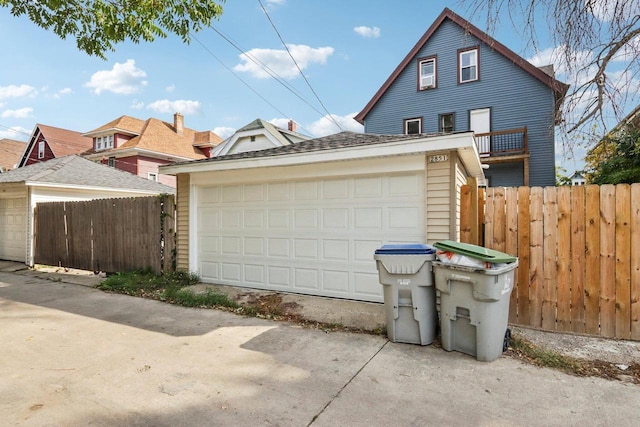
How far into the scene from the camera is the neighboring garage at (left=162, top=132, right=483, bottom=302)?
5035 mm

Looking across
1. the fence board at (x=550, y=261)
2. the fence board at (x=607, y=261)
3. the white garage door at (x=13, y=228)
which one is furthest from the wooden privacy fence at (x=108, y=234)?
the fence board at (x=607, y=261)

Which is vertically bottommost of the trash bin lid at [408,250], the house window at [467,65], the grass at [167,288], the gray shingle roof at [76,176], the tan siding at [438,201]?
the grass at [167,288]

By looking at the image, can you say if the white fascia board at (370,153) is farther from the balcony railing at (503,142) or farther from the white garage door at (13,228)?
the white garage door at (13,228)

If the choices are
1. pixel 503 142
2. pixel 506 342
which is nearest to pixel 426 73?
pixel 503 142

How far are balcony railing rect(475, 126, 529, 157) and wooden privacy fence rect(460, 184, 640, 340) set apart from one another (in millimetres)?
9938

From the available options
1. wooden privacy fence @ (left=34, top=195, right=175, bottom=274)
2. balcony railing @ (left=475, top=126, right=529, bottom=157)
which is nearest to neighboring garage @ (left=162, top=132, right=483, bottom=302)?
wooden privacy fence @ (left=34, top=195, right=175, bottom=274)

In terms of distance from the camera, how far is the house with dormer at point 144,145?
2155 centimetres

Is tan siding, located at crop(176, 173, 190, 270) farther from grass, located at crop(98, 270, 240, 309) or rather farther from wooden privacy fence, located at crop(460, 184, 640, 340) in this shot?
wooden privacy fence, located at crop(460, 184, 640, 340)

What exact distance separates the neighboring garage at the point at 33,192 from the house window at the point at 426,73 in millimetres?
13221

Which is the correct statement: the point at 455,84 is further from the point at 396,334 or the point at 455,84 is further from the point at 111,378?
the point at 111,378

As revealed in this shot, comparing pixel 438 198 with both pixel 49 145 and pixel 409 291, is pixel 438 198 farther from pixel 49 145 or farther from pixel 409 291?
pixel 49 145

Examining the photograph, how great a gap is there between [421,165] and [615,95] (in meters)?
2.28

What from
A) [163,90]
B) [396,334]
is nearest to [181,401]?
[396,334]

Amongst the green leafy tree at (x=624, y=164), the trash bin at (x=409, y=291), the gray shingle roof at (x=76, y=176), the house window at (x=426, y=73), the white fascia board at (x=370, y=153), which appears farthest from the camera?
the house window at (x=426, y=73)
